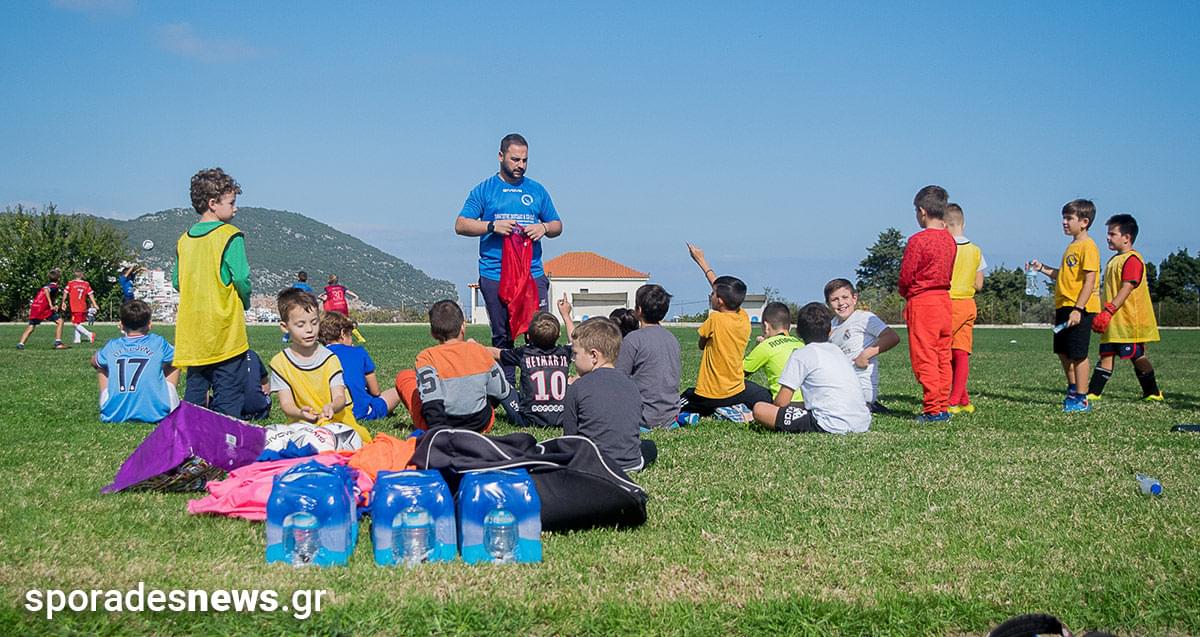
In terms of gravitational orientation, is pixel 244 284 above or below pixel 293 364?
above

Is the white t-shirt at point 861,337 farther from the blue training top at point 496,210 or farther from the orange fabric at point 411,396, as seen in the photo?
the orange fabric at point 411,396

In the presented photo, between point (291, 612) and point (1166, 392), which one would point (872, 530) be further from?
point (1166, 392)

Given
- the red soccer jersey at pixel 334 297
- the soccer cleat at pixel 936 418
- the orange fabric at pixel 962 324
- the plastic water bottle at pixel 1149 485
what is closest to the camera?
the plastic water bottle at pixel 1149 485

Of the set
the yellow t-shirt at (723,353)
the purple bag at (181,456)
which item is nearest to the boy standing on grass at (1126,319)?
the yellow t-shirt at (723,353)

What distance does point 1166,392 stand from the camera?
11.2m

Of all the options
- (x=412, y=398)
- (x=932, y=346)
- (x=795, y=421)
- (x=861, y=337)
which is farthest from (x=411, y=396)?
(x=932, y=346)

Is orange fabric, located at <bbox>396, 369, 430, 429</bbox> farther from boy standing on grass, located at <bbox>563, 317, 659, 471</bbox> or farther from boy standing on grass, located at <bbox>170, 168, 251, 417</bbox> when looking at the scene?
boy standing on grass, located at <bbox>563, 317, 659, 471</bbox>

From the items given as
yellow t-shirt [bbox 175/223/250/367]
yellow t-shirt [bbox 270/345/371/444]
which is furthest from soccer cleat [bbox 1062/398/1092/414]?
yellow t-shirt [bbox 175/223/250/367]

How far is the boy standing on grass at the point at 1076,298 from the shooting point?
9195 millimetres

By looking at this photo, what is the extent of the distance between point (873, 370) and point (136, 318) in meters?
6.56

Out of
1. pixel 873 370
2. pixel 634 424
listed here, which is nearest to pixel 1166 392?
pixel 873 370

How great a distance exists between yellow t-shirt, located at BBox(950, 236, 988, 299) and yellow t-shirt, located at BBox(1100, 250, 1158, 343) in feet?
5.77

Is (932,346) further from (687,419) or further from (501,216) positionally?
(501,216)

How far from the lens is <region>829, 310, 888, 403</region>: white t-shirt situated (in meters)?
8.60
